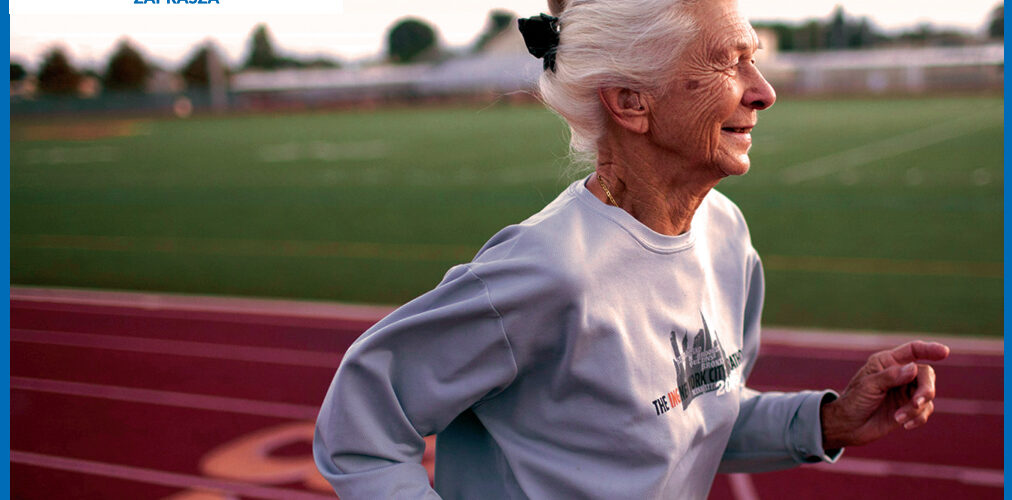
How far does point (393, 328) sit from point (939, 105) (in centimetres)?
3569

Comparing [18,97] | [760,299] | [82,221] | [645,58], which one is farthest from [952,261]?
[18,97]

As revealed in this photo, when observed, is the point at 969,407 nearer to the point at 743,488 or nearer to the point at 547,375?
the point at 743,488

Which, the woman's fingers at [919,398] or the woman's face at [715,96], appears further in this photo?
the woman's fingers at [919,398]

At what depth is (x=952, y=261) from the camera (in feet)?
28.2

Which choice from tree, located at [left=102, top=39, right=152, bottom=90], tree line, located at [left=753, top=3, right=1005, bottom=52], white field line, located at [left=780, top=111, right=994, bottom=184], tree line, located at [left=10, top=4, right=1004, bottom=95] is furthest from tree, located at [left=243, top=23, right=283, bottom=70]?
white field line, located at [left=780, top=111, right=994, bottom=184]

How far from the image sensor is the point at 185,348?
6332 millimetres

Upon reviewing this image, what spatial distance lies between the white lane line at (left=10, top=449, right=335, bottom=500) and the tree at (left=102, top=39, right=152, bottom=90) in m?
63.5

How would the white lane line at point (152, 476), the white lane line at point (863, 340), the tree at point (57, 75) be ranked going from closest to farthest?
the white lane line at point (152, 476) → the white lane line at point (863, 340) → the tree at point (57, 75)

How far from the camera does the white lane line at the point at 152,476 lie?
4.18m

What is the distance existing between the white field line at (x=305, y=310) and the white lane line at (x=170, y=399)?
3.48 ft

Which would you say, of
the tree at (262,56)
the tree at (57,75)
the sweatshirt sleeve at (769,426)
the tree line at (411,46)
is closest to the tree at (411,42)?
the tree line at (411,46)

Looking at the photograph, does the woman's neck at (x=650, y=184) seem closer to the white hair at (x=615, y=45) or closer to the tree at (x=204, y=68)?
the white hair at (x=615, y=45)

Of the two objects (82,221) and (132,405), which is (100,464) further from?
(82,221)

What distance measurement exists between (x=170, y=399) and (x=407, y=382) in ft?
14.4
